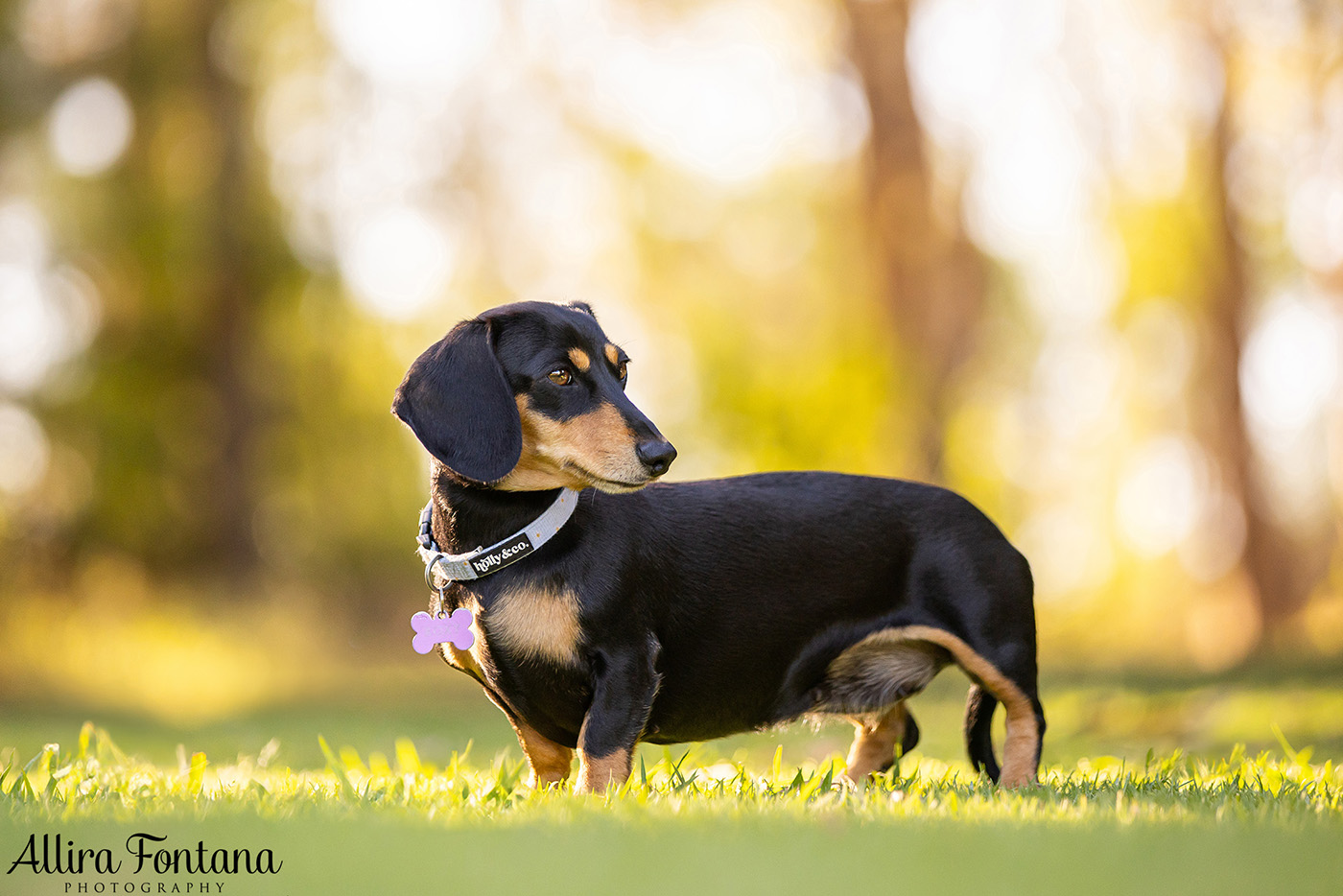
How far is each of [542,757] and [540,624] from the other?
26.8 inches

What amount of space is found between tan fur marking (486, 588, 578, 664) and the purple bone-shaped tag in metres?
0.11

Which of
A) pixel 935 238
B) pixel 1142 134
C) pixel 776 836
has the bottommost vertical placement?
pixel 776 836

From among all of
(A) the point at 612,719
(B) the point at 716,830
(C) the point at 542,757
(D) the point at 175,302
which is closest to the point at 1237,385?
(C) the point at 542,757

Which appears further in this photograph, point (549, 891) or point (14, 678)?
point (14, 678)

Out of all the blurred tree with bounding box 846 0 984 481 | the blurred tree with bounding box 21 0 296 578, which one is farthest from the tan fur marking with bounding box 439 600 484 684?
the blurred tree with bounding box 21 0 296 578

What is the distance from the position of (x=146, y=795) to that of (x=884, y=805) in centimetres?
223

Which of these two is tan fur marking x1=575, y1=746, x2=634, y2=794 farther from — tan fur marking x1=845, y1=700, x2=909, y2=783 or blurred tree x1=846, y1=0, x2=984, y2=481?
blurred tree x1=846, y1=0, x2=984, y2=481

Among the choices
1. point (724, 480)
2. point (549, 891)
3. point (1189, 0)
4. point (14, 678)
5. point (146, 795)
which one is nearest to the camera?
point (549, 891)

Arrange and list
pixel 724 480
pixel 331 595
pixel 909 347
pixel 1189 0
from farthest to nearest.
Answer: pixel 331 595, pixel 909 347, pixel 1189 0, pixel 724 480

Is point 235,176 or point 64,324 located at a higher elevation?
point 235,176

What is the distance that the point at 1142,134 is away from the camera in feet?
39.9

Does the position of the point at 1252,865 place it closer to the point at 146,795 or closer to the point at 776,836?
the point at 776,836

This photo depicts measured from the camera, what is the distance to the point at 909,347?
12.0 metres

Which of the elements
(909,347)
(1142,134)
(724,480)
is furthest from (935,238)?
(724,480)
